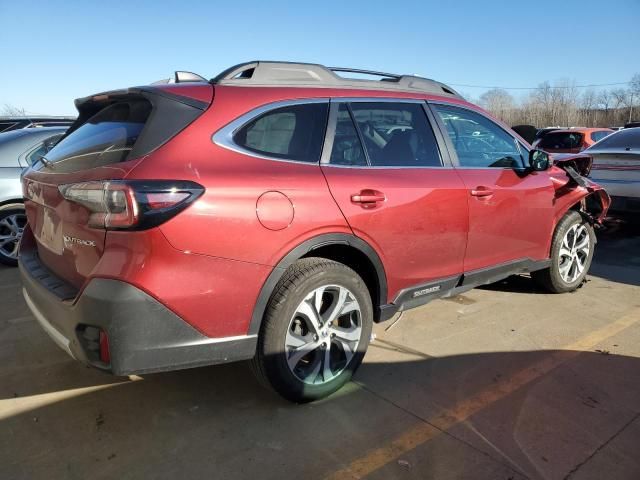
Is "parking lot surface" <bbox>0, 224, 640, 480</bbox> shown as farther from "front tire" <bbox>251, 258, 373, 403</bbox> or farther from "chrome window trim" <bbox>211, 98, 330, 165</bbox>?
"chrome window trim" <bbox>211, 98, 330, 165</bbox>

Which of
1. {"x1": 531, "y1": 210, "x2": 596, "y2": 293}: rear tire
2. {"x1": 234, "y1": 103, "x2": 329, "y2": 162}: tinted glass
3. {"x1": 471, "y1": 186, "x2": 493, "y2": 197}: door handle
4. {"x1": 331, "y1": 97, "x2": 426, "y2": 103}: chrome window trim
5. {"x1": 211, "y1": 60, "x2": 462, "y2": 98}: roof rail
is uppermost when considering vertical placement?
{"x1": 211, "y1": 60, "x2": 462, "y2": 98}: roof rail

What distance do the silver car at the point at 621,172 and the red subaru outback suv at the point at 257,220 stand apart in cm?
383

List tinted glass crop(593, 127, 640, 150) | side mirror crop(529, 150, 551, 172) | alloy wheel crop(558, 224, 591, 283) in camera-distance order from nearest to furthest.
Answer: side mirror crop(529, 150, 551, 172) < alloy wheel crop(558, 224, 591, 283) < tinted glass crop(593, 127, 640, 150)

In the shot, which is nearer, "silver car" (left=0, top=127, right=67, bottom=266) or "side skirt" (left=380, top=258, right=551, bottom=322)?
"side skirt" (left=380, top=258, right=551, bottom=322)

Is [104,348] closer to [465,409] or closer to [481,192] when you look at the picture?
[465,409]

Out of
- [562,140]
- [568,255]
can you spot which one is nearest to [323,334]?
[568,255]

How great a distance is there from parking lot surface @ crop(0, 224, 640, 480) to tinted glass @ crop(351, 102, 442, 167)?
133 centimetres

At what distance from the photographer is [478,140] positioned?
3.92m

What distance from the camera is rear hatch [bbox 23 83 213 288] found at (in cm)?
234

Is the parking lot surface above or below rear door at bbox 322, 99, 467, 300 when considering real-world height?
below

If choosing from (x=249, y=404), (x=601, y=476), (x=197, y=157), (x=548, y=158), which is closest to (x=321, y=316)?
(x=249, y=404)

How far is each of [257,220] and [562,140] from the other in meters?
12.7

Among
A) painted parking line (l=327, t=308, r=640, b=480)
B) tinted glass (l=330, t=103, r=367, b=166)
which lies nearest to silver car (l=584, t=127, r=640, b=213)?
painted parking line (l=327, t=308, r=640, b=480)

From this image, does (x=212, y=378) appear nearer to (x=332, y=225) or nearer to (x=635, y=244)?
(x=332, y=225)
